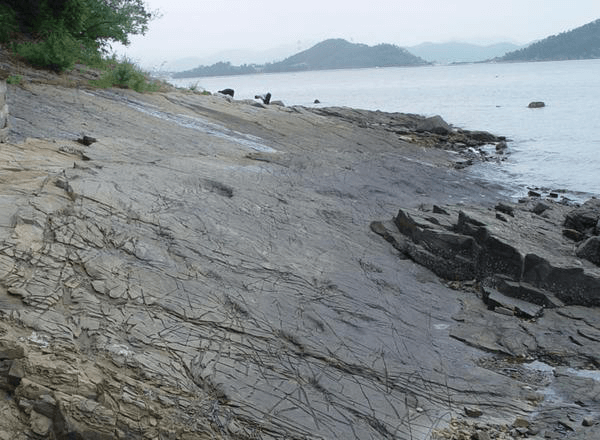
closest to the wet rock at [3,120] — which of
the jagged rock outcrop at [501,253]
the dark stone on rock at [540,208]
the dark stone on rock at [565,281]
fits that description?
the jagged rock outcrop at [501,253]

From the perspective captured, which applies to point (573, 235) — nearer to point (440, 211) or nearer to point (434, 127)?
point (440, 211)

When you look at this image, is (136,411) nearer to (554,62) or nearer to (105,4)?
(105,4)

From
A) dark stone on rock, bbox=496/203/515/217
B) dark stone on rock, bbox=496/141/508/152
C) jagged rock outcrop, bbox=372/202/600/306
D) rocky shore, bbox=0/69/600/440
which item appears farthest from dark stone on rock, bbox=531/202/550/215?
dark stone on rock, bbox=496/141/508/152

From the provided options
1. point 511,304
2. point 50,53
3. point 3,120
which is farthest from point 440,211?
point 50,53

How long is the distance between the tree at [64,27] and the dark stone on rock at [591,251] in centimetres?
1264

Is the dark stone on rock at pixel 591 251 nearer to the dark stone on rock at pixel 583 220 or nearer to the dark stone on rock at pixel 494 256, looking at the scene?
the dark stone on rock at pixel 583 220

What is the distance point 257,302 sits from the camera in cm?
689

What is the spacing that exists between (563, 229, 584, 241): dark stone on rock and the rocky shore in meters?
0.09

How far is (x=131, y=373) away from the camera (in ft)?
16.9

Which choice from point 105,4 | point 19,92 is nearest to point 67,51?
point 19,92

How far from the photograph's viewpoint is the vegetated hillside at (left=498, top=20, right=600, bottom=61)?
144 meters

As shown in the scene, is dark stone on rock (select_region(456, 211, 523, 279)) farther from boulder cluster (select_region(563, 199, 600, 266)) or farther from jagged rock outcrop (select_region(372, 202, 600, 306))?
boulder cluster (select_region(563, 199, 600, 266))

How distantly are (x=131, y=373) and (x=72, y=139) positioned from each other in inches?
248

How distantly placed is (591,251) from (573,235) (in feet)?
4.71
